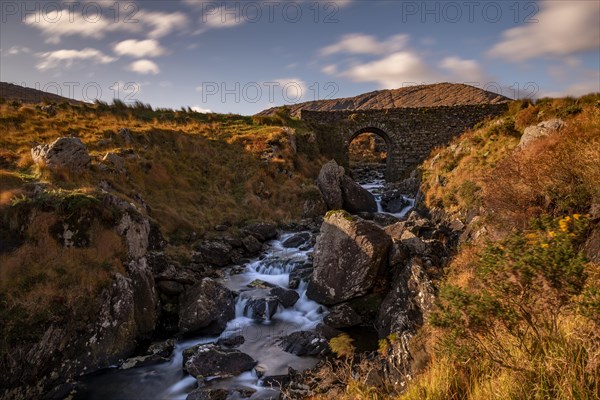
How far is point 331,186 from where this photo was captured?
85.6ft

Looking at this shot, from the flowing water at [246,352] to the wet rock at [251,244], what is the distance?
92.0 inches

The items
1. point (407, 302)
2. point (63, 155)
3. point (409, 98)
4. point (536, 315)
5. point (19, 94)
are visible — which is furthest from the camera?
point (409, 98)

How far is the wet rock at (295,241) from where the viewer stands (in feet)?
65.8

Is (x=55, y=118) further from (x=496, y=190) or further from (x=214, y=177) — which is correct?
(x=496, y=190)

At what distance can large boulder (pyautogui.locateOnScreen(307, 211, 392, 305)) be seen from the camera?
1345cm

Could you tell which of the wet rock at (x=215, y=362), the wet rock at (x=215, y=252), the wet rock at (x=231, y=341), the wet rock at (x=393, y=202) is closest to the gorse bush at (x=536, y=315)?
the wet rock at (x=215, y=362)

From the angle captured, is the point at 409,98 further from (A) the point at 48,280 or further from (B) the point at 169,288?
(A) the point at 48,280

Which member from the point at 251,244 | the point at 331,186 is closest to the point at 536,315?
the point at 251,244

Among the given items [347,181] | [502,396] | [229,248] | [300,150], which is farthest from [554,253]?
[300,150]

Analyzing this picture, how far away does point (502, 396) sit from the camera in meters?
4.50

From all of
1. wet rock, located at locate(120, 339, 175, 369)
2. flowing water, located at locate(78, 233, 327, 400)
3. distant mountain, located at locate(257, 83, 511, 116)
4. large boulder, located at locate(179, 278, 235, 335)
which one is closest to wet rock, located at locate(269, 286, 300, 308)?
flowing water, located at locate(78, 233, 327, 400)

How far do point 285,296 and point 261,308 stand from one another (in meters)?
1.14

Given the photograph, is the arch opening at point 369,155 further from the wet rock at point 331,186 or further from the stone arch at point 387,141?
the wet rock at point 331,186

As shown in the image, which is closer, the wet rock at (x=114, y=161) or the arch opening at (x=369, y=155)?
the wet rock at (x=114, y=161)
